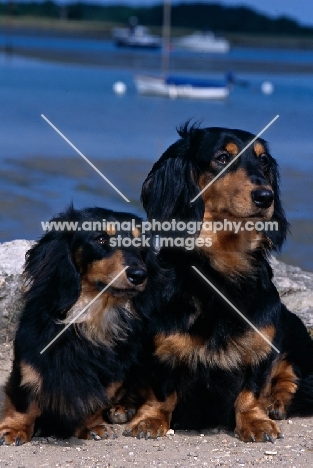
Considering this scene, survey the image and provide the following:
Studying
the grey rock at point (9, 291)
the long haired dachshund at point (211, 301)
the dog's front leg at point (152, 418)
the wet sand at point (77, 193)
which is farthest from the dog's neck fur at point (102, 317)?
the wet sand at point (77, 193)

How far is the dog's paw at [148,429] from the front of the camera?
4906mm

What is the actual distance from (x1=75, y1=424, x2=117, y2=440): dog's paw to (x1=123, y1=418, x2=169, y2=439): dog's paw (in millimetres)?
96

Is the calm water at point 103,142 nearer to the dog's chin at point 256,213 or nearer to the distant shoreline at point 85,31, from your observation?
the dog's chin at point 256,213

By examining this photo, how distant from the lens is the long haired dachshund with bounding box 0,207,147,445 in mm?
4699

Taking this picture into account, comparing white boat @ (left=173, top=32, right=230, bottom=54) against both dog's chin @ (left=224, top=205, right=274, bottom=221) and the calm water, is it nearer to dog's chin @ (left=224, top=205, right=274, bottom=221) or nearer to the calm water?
the calm water

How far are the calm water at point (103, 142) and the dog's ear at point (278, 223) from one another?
88cm

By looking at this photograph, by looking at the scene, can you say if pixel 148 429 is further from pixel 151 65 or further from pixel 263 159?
pixel 151 65

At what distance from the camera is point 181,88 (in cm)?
2950

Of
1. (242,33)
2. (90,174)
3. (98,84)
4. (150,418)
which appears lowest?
(242,33)

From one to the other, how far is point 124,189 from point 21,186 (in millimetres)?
1325

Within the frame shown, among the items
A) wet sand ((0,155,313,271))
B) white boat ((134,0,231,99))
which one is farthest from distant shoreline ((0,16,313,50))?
wet sand ((0,155,313,271))

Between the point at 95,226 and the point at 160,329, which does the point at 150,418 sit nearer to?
the point at 160,329

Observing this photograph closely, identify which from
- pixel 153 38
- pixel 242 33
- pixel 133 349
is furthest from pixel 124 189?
pixel 242 33

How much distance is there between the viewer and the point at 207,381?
16.3ft
